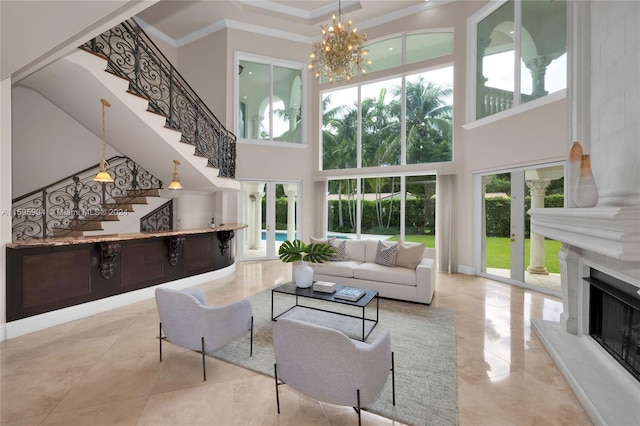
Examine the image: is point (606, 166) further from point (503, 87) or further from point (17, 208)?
point (17, 208)

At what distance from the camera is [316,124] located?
9039 mm

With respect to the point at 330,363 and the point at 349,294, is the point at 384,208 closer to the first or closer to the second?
the point at 349,294

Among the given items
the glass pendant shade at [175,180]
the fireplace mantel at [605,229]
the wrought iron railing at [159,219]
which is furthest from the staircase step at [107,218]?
the fireplace mantel at [605,229]

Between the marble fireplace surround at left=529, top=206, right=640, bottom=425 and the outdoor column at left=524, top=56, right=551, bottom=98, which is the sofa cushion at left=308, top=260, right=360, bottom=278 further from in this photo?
the outdoor column at left=524, top=56, right=551, bottom=98

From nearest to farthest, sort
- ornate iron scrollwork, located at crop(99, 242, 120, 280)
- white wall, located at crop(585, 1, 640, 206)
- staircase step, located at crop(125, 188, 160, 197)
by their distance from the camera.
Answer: white wall, located at crop(585, 1, 640, 206) < ornate iron scrollwork, located at crop(99, 242, 120, 280) < staircase step, located at crop(125, 188, 160, 197)

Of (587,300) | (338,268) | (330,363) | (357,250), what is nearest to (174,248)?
(338,268)

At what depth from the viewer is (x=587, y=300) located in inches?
133

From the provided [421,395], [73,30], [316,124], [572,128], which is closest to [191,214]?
[316,124]

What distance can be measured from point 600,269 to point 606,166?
3.47ft

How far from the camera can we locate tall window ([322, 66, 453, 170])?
7559mm

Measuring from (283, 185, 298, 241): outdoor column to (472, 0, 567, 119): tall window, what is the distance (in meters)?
5.26

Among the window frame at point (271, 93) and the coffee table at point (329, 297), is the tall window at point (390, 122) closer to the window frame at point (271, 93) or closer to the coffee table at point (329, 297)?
the window frame at point (271, 93)

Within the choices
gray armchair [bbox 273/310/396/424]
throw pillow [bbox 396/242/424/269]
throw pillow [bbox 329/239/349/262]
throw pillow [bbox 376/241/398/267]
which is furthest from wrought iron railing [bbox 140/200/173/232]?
gray armchair [bbox 273/310/396/424]

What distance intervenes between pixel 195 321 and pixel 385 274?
3163mm
